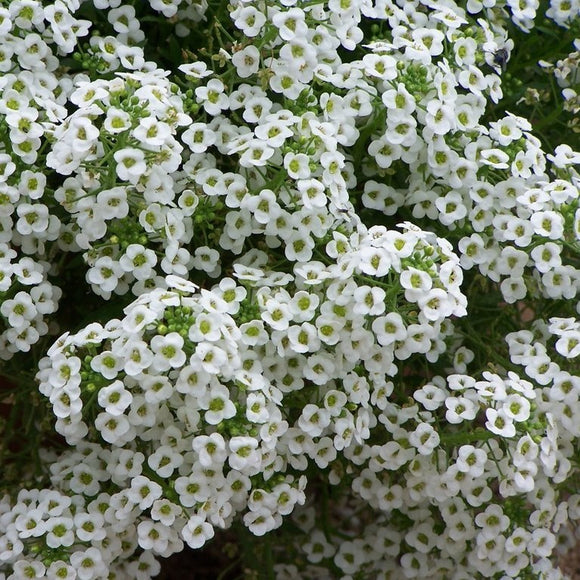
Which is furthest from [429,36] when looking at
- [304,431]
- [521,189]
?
[304,431]

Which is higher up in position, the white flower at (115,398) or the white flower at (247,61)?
the white flower at (247,61)

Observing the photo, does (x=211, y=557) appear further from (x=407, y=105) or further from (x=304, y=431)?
(x=407, y=105)

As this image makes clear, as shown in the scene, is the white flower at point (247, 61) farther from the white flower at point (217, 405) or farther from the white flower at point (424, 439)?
the white flower at point (424, 439)

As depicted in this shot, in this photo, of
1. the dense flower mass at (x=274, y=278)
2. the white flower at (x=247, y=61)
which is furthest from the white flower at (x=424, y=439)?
Answer: the white flower at (x=247, y=61)

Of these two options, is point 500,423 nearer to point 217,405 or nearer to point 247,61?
point 217,405

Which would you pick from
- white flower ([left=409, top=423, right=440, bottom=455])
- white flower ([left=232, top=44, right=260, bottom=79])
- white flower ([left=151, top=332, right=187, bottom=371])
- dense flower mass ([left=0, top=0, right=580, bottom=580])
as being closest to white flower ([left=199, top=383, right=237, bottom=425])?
dense flower mass ([left=0, top=0, right=580, bottom=580])

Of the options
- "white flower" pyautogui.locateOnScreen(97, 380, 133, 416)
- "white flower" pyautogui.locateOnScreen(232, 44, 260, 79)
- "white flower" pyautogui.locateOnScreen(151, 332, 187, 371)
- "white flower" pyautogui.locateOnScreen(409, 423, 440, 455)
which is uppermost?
"white flower" pyautogui.locateOnScreen(232, 44, 260, 79)

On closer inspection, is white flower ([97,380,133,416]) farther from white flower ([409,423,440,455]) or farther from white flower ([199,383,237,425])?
white flower ([409,423,440,455])

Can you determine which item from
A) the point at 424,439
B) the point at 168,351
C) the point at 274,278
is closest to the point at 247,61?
the point at 274,278
